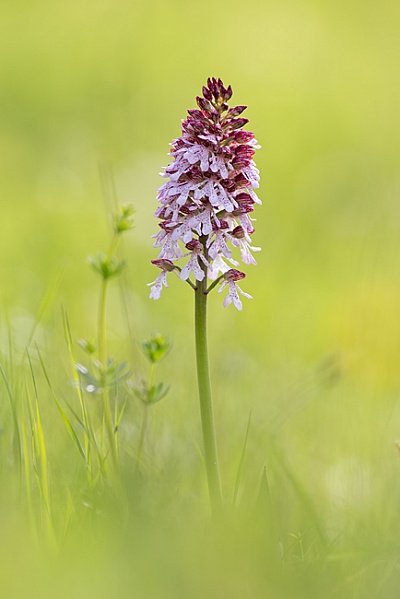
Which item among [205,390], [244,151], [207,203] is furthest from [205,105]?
[205,390]

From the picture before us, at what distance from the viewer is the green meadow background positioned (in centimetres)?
223

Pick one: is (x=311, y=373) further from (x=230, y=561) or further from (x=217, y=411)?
(x=230, y=561)

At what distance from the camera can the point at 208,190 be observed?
233 cm

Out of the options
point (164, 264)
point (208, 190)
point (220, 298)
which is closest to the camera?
point (208, 190)

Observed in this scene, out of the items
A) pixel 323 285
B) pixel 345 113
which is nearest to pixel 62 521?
pixel 323 285

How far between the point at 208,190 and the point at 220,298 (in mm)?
4419

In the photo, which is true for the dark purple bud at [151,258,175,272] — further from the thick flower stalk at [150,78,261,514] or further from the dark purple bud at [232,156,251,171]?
the dark purple bud at [232,156,251,171]

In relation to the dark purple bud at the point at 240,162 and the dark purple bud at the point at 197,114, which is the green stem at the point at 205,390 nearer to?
the dark purple bud at the point at 240,162

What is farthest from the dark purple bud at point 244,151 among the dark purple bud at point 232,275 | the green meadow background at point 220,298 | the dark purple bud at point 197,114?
the green meadow background at point 220,298

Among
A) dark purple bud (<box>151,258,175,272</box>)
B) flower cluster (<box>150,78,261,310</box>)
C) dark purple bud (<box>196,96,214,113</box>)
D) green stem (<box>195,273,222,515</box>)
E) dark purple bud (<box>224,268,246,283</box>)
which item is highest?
dark purple bud (<box>196,96,214,113</box>)

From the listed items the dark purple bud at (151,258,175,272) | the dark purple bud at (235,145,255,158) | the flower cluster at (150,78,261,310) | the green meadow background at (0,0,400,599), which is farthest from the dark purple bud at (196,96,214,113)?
the green meadow background at (0,0,400,599)

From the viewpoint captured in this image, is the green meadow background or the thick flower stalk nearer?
the green meadow background

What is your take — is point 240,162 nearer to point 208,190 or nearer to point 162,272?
point 208,190

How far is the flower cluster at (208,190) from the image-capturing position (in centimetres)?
233
